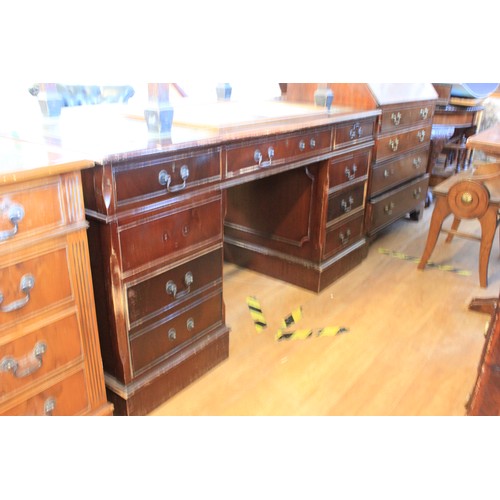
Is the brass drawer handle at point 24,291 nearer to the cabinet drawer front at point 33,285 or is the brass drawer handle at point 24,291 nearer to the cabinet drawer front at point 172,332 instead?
Answer: the cabinet drawer front at point 33,285

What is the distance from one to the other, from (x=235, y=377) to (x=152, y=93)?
112 cm

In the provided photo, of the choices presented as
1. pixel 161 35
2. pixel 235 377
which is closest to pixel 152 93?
pixel 235 377

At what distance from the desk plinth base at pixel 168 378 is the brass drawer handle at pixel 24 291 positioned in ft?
1.69

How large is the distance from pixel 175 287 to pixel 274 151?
71 centimetres

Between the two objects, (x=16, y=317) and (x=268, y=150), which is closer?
(x=16, y=317)

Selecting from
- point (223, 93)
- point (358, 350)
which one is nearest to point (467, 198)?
point (358, 350)

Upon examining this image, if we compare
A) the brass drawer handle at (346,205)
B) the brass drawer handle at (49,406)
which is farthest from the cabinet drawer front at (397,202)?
the brass drawer handle at (49,406)

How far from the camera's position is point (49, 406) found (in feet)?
4.44

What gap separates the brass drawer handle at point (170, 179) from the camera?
144cm

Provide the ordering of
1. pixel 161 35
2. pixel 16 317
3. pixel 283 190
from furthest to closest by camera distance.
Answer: pixel 283 190 → pixel 16 317 → pixel 161 35

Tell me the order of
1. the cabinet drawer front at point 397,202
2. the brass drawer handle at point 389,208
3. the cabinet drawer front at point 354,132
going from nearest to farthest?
the cabinet drawer front at point 354,132 < the cabinet drawer front at point 397,202 < the brass drawer handle at point 389,208

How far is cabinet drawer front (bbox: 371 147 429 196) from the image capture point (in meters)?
2.89
